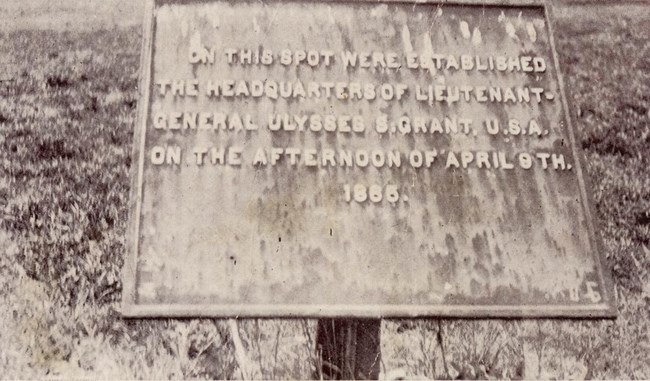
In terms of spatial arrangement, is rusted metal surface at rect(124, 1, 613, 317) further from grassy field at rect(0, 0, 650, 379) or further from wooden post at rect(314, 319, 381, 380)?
grassy field at rect(0, 0, 650, 379)

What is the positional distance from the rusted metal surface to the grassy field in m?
0.97

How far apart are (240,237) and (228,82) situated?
2.50 ft

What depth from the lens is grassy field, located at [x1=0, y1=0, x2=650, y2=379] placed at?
12.8ft

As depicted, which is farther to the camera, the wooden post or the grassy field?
the grassy field

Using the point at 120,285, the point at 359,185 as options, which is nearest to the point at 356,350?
the point at 359,185

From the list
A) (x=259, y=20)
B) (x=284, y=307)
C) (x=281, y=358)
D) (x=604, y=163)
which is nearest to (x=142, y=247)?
(x=284, y=307)

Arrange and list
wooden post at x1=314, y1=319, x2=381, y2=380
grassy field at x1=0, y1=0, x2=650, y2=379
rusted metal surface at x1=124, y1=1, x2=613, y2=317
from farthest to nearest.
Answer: grassy field at x1=0, y1=0, x2=650, y2=379 < wooden post at x1=314, y1=319, x2=381, y2=380 < rusted metal surface at x1=124, y1=1, x2=613, y2=317

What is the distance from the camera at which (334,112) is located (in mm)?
2896

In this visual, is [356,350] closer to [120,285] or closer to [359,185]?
[359,185]

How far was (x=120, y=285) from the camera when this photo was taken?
4207 mm

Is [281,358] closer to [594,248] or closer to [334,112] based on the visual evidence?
[334,112]

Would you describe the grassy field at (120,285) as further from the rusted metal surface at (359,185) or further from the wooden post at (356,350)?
the rusted metal surface at (359,185)

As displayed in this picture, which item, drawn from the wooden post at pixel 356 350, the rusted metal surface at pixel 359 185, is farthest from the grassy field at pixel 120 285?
the rusted metal surface at pixel 359 185

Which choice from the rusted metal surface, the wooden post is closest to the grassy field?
the wooden post
